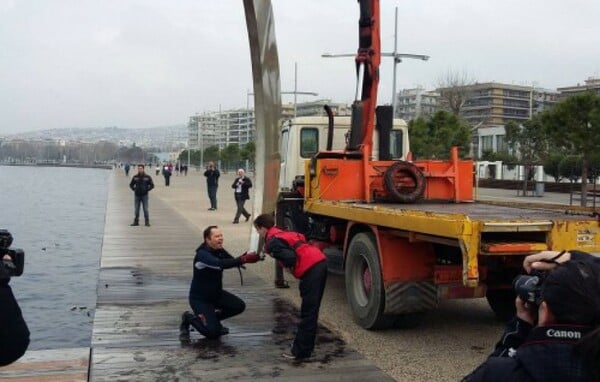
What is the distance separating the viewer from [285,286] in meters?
9.83

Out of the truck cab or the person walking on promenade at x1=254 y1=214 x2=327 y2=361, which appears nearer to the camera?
the person walking on promenade at x1=254 y1=214 x2=327 y2=361

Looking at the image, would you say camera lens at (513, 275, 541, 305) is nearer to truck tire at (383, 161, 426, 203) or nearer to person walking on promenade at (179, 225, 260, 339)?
person walking on promenade at (179, 225, 260, 339)

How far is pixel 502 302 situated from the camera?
7.80 m

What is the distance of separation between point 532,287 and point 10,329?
2.16 m

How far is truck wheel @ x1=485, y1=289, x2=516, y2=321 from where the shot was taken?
25.3 ft

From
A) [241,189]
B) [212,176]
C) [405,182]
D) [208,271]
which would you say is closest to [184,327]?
[208,271]

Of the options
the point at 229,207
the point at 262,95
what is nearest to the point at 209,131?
the point at 229,207

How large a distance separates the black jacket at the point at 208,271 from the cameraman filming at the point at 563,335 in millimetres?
4642

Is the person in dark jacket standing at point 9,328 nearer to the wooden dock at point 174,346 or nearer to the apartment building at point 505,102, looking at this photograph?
the wooden dock at point 174,346

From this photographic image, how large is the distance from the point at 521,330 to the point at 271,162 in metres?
8.98

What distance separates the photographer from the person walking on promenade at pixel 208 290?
6.65 m

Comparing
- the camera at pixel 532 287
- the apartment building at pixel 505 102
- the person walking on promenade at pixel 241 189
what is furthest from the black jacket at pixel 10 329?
the apartment building at pixel 505 102

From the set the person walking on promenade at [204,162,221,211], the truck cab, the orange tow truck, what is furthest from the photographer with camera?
the person walking on promenade at [204,162,221,211]

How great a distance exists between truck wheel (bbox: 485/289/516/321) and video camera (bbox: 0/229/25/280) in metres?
5.64
